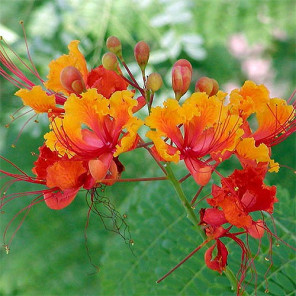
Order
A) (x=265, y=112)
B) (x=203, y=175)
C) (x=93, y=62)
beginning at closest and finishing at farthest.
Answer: (x=203, y=175) < (x=265, y=112) < (x=93, y=62)

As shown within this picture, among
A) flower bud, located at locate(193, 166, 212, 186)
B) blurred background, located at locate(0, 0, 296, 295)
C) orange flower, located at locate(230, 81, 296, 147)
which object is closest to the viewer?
flower bud, located at locate(193, 166, 212, 186)

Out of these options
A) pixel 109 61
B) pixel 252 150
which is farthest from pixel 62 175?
pixel 252 150

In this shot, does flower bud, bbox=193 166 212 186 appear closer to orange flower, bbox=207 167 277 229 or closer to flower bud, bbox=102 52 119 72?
orange flower, bbox=207 167 277 229

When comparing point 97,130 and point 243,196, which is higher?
point 97,130

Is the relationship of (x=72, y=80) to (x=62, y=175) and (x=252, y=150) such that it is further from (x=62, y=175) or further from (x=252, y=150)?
(x=252, y=150)

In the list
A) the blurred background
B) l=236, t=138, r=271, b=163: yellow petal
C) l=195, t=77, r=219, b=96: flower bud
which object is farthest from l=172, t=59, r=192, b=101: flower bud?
the blurred background

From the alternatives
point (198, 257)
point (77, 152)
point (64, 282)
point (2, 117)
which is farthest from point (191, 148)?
point (2, 117)

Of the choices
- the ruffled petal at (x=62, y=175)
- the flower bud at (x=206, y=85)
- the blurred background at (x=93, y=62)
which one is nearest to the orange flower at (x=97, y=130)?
the ruffled petal at (x=62, y=175)

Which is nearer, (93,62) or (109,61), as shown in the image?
(109,61)
